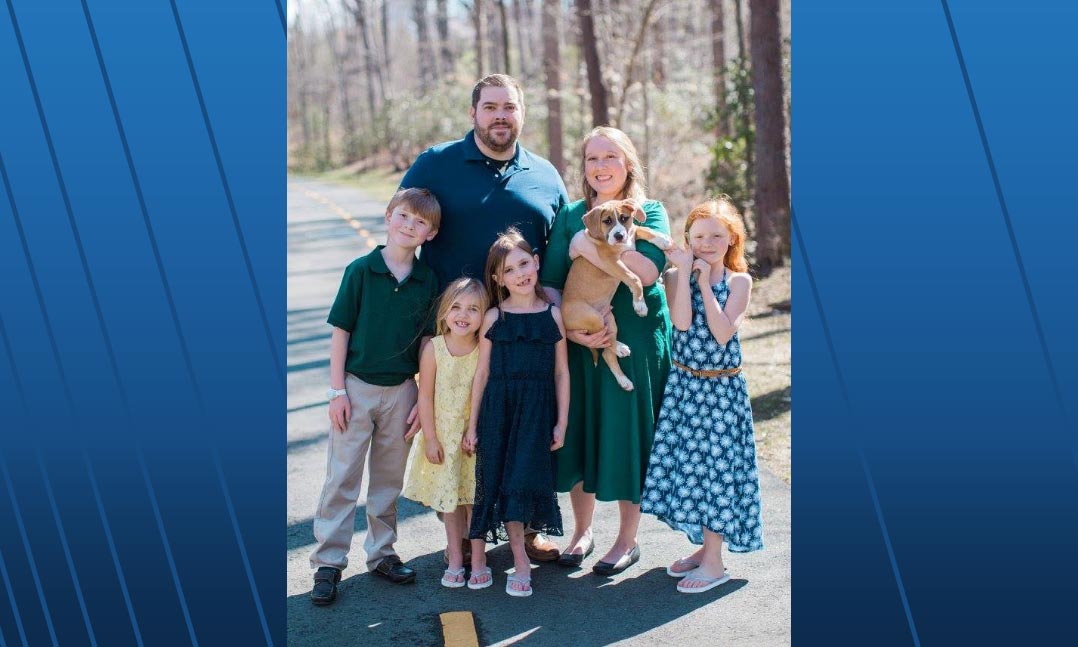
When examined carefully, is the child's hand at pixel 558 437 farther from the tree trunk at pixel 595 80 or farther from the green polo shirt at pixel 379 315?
the tree trunk at pixel 595 80

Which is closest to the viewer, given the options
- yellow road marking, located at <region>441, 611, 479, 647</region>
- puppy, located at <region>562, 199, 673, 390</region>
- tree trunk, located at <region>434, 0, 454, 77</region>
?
yellow road marking, located at <region>441, 611, 479, 647</region>

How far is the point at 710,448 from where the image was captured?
5.00 metres

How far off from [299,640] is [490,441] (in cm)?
113

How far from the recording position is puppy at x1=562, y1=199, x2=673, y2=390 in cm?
477

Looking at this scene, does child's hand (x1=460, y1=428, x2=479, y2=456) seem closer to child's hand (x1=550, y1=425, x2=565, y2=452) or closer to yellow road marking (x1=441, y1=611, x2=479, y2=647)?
child's hand (x1=550, y1=425, x2=565, y2=452)

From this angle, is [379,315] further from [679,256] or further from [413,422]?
[679,256]

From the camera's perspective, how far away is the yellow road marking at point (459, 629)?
4539 millimetres

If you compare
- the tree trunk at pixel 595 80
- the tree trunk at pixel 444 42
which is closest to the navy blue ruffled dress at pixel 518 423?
the tree trunk at pixel 595 80

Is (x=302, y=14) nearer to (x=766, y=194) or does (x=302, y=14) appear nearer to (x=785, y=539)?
(x=766, y=194)
